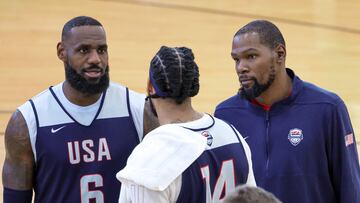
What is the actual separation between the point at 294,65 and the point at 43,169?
5.26 meters

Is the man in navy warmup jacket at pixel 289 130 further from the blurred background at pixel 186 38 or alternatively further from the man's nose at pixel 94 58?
the blurred background at pixel 186 38

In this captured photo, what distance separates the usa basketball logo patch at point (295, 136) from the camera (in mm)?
3725

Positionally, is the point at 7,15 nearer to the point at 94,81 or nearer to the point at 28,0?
the point at 28,0

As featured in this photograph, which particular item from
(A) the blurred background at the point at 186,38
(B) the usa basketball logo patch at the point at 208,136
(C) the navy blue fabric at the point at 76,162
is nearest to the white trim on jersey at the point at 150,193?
(B) the usa basketball logo patch at the point at 208,136

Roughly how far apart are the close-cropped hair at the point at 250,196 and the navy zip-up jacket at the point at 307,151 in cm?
145

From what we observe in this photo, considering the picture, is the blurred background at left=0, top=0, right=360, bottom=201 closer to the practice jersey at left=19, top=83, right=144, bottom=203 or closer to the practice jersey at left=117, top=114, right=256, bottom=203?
the practice jersey at left=19, top=83, right=144, bottom=203

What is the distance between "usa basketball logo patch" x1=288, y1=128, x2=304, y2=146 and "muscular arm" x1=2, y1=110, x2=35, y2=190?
3.64 feet

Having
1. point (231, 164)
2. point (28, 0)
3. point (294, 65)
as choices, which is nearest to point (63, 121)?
point (231, 164)

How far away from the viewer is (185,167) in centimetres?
278

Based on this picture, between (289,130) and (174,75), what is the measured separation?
3.40 ft

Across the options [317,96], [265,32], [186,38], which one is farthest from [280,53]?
[186,38]

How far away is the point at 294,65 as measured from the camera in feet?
28.2

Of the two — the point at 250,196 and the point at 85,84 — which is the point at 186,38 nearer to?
the point at 85,84

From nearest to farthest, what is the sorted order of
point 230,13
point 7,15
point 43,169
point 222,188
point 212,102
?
point 222,188, point 43,169, point 212,102, point 7,15, point 230,13
